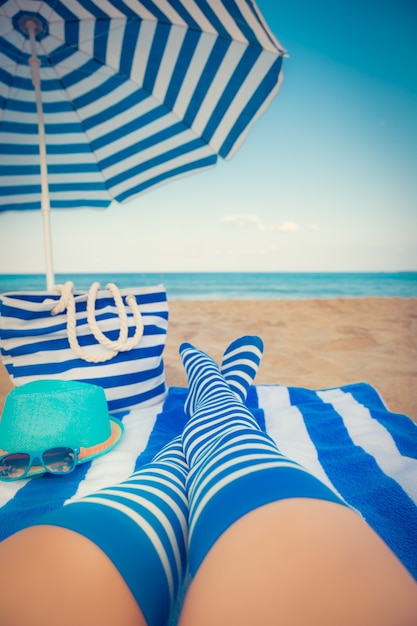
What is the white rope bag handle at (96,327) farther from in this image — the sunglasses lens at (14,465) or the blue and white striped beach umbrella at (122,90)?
the blue and white striped beach umbrella at (122,90)

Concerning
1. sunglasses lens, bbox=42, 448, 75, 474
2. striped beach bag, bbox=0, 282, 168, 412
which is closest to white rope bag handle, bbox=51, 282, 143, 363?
striped beach bag, bbox=0, 282, 168, 412

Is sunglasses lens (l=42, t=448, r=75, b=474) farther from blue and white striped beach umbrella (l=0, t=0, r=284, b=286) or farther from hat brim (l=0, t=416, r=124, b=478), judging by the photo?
blue and white striped beach umbrella (l=0, t=0, r=284, b=286)

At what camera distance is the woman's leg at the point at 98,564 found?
1.17ft

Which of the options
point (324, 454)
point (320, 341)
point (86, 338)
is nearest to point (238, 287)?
point (320, 341)

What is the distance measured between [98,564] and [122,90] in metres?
2.18

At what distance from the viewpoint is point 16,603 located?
1.15ft

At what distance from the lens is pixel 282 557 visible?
14.6 inches

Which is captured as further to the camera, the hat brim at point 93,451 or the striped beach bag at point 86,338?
the striped beach bag at point 86,338

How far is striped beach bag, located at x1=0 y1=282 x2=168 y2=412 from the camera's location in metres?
1.24

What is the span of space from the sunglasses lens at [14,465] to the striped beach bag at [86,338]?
1.37 ft

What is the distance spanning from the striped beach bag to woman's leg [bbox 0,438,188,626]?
0.77 m

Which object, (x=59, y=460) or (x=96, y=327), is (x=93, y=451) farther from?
(x=96, y=327)

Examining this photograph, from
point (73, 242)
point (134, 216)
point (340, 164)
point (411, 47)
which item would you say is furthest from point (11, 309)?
point (73, 242)

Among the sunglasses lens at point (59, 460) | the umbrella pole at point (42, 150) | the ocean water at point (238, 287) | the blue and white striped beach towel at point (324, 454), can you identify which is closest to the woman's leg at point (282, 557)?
the blue and white striped beach towel at point (324, 454)
